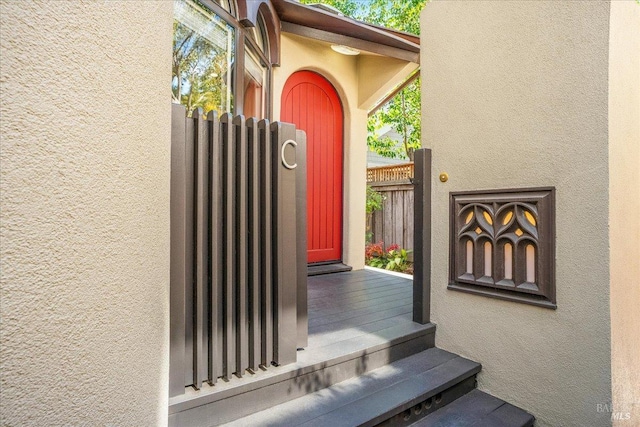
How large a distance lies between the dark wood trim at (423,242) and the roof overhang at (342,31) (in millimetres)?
2103

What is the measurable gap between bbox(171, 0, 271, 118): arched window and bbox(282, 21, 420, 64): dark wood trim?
64 centimetres

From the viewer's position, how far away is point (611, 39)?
68.4 inches

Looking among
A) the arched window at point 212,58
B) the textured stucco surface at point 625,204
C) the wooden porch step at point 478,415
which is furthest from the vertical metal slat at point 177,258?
the textured stucco surface at point 625,204

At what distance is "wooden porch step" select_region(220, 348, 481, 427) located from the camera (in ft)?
5.05

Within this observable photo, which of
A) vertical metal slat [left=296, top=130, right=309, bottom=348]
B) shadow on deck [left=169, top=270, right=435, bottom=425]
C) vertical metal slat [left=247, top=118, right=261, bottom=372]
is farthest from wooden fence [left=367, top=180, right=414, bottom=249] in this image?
vertical metal slat [left=247, top=118, right=261, bottom=372]

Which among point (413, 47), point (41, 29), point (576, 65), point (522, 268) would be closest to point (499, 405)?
point (522, 268)

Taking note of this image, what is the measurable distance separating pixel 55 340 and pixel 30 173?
1.31 feet

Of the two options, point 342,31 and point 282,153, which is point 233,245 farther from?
point 342,31

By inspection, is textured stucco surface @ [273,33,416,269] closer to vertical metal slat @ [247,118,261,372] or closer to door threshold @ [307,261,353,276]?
door threshold @ [307,261,353,276]

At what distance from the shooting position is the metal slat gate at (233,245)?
148cm

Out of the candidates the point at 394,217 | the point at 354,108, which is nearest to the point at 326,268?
the point at 354,108

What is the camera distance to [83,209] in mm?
888

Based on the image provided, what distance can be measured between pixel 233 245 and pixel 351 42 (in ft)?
10.6

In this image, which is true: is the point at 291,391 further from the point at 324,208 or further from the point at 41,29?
the point at 324,208
